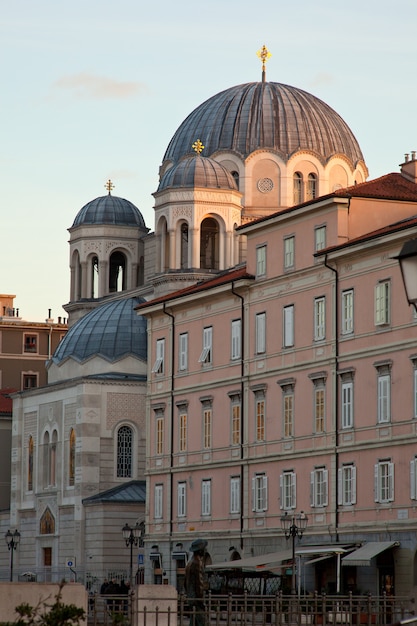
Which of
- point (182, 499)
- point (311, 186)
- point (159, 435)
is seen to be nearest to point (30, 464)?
point (159, 435)

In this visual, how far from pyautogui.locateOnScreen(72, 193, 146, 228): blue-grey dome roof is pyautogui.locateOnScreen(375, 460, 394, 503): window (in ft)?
139

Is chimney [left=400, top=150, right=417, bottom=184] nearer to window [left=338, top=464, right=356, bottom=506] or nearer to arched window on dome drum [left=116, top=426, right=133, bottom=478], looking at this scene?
window [left=338, top=464, right=356, bottom=506]

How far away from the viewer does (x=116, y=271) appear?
97312 millimetres

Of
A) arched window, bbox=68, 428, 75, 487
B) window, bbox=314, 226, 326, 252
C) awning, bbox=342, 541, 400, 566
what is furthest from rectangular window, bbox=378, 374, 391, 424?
arched window, bbox=68, 428, 75, 487

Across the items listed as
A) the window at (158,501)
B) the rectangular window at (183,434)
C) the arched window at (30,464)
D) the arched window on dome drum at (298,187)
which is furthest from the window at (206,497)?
the arched window on dome drum at (298,187)

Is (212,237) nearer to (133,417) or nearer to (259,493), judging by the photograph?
(133,417)

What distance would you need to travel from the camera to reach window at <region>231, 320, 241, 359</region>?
65500 millimetres

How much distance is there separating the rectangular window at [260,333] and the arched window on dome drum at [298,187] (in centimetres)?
2612

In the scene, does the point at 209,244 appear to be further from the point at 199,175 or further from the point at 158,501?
the point at 158,501

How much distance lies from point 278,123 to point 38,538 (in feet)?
82.6

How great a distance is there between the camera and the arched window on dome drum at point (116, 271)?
3792 inches

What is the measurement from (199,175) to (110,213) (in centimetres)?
1105

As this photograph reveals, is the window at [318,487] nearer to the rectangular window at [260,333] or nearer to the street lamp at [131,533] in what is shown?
the rectangular window at [260,333]

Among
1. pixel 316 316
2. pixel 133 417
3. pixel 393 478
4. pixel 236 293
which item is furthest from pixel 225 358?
pixel 133 417
